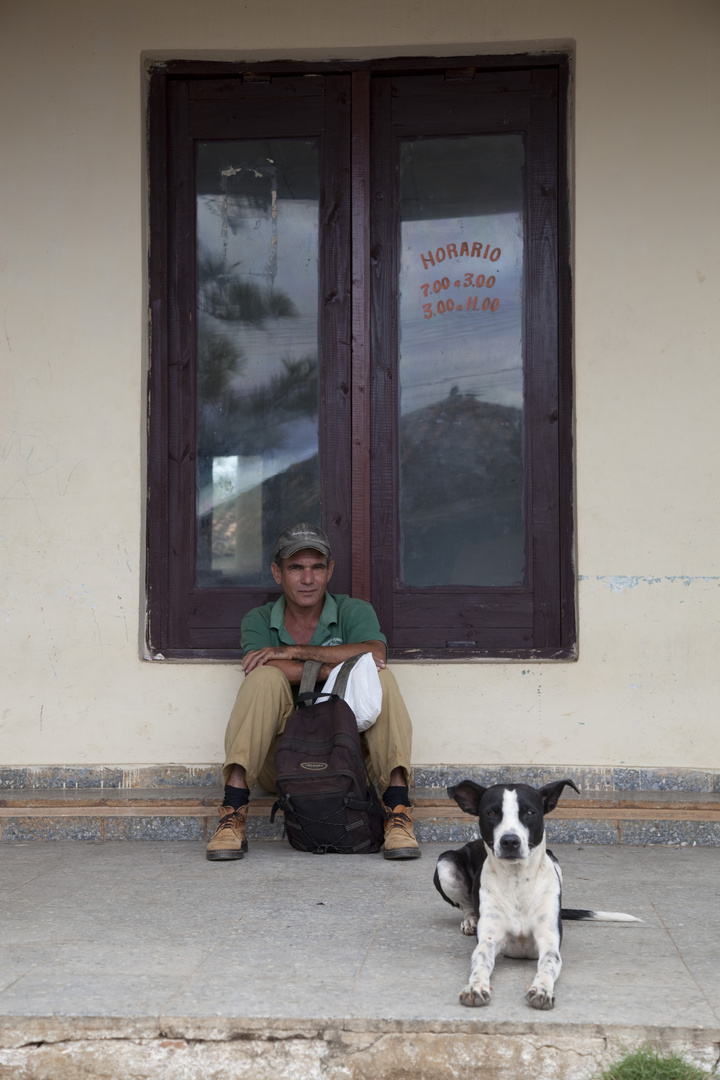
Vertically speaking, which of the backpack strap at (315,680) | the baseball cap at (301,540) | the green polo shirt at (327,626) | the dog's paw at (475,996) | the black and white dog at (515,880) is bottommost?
the dog's paw at (475,996)

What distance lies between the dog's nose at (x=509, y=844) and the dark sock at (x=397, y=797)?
154 centimetres

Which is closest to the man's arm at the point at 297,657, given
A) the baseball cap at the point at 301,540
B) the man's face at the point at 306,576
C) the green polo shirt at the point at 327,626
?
the green polo shirt at the point at 327,626

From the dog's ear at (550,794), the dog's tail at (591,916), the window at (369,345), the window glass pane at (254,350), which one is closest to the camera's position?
the dog's ear at (550,794)

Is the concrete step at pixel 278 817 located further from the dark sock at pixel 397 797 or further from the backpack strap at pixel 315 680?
the backpack strap at pixel 315 680

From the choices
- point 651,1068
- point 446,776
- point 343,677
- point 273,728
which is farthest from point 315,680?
point 651,1068

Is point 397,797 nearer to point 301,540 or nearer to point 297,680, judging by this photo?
point 297,680

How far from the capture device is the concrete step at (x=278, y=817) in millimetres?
4664

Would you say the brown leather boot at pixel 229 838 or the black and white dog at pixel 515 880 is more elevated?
the black and white dog at pixel 515 880

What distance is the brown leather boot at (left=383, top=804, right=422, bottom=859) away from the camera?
14.4 ft

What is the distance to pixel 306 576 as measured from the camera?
4.88 meters

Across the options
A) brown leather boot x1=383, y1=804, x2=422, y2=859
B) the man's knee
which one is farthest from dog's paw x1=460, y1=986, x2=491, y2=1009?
the man's knee

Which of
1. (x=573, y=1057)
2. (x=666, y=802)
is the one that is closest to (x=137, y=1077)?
(x=573, y=1057)

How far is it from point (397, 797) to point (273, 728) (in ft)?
1.95

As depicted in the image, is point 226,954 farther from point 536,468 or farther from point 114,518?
point 536,468
